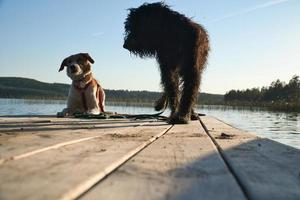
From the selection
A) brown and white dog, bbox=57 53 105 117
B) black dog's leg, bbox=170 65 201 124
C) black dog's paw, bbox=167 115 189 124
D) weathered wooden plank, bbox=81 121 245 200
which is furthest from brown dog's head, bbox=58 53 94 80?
weathered wooden plank, bbox=81 121 245 200

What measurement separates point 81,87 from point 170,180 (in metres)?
5.87

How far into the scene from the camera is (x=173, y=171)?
5.80ft

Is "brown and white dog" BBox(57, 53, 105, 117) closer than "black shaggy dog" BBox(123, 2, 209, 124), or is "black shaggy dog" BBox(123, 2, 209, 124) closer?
"black shaggy dog" BBox(123, 2, 209, 124)

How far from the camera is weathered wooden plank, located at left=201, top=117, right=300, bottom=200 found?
1460mm

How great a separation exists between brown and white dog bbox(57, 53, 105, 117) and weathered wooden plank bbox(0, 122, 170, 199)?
4.87 metres

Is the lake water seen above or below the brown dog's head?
below

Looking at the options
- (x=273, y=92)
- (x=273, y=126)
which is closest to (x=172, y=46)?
(x=273, y=126)

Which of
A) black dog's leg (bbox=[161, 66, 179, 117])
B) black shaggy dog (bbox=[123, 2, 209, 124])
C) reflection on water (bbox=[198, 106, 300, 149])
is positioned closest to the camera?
black shaggy dog (bbox=[123, 2, 209, 124])

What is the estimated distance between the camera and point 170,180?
1.58 m

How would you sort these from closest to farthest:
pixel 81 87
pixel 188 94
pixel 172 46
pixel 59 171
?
1. pixel 59 171
2. pixel 188 94
3. pixel 172 46
4. pixel 81 87

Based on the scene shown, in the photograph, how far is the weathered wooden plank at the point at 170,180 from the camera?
137cm

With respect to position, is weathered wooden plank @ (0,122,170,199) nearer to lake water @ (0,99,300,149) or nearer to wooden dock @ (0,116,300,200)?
wooden dock @ (0,116,300,200)

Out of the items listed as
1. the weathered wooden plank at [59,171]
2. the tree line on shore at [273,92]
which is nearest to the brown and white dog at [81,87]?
the weathered wooden plank at [59,171]

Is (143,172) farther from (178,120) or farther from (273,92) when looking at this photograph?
(273,92)
